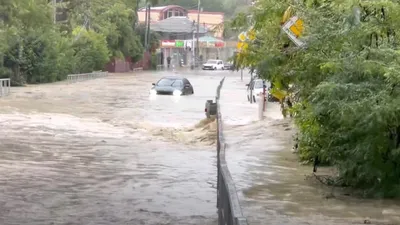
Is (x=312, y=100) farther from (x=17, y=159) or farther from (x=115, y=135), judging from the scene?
(x=115, y=135)

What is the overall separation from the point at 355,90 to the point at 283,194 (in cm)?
242

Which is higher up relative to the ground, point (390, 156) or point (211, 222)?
point (390, 156)

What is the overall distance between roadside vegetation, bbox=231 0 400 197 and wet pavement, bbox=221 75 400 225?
1.71 ft

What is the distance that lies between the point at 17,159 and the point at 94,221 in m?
9.24

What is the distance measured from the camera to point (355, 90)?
40.1 ft

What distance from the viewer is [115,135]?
95.9 feet

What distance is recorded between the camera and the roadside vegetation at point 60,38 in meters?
40.2

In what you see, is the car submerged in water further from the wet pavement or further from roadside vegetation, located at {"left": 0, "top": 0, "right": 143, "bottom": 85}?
the wet pavement

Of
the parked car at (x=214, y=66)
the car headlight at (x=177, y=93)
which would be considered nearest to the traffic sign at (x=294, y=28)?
the car headlight at (x=177, y=93)

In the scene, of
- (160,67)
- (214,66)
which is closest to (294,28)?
(214,66)

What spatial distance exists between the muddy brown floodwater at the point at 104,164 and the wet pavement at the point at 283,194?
77 cm

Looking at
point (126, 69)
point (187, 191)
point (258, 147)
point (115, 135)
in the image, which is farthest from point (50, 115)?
point (126, 69)

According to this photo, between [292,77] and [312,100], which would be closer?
[312,100]

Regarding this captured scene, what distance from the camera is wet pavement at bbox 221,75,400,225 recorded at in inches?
460
